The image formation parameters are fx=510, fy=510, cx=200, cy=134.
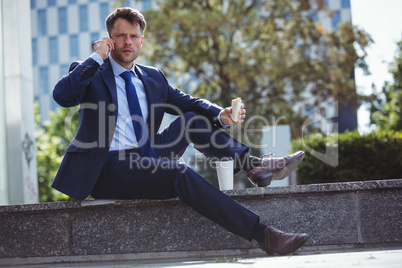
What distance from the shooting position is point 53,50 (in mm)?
55188

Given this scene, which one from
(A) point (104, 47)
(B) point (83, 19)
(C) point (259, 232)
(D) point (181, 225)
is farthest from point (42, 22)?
(C) point (259, 232)

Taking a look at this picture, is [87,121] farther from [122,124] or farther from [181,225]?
[181,225]

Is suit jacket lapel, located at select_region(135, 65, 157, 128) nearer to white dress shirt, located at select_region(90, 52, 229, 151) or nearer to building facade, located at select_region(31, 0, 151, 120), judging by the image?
white dress shirt, located at select_region(90, 52, 229, 151)

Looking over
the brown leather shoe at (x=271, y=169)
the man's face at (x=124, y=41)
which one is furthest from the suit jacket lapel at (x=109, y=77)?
the brown leather shoe at (x=271, y=169)

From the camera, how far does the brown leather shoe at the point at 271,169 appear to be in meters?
4.27

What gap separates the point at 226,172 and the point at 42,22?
2199 inches

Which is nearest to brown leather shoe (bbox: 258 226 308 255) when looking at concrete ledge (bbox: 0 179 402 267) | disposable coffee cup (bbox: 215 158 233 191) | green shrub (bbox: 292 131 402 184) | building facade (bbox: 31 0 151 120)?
concrete ledge (bbox: 0 179 402 267)

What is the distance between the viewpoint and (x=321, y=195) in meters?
4.07

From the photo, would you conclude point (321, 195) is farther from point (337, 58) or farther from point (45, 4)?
point (45, 4)

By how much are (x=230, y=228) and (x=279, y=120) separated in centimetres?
1442

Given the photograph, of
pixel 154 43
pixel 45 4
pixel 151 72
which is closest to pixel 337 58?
pixel 154 43

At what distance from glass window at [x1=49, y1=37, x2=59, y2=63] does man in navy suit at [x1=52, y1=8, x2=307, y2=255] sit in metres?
53.2

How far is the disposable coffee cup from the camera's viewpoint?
4289 mm

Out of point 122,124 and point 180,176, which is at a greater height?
point 122,124
